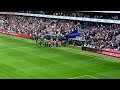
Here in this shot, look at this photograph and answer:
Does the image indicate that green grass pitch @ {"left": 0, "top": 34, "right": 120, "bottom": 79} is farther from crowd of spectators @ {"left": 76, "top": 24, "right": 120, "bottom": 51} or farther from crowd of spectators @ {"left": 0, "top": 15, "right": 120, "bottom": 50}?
crowd of spectators @ {"left": 0, "top": 15, "right": 120, "bottom": 50}

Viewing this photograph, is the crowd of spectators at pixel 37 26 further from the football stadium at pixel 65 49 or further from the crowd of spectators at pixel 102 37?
the crowd of spectators at pixel 102 37

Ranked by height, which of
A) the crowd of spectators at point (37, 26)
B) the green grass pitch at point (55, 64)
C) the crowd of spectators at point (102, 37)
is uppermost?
the crowd of spectators at point (37, 26)

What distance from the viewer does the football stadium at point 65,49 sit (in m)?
24.1

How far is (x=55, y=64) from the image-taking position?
1085 inches

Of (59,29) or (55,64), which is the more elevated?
(59,29)

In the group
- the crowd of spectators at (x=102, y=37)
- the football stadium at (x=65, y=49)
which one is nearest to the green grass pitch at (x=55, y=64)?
the football stadium at (x=65, y=49)

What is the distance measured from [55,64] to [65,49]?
29.4 feet

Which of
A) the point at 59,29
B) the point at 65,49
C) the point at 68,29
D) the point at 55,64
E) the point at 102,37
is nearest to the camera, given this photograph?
the point at 55,64

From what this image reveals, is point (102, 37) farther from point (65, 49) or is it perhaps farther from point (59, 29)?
point (59, 29)

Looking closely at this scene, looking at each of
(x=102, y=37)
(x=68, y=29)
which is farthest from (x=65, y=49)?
(x=68, y=29)

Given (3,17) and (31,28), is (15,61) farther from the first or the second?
(3,17)

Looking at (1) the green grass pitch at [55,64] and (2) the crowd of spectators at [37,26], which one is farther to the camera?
(2) the crowd of spectators at [37,26]
